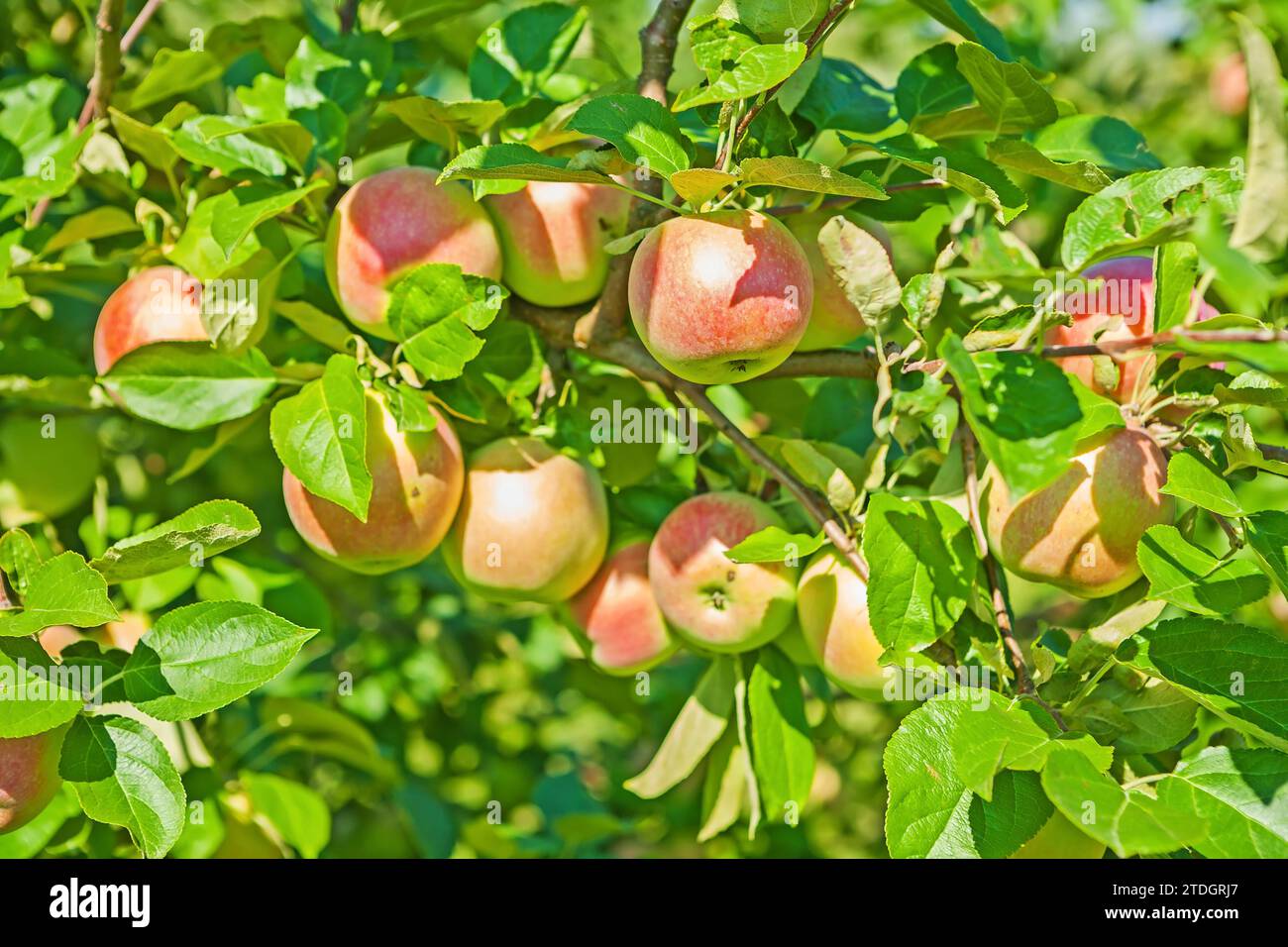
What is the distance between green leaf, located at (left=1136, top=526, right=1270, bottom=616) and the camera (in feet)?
3.19

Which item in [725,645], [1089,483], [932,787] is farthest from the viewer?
[725,645]

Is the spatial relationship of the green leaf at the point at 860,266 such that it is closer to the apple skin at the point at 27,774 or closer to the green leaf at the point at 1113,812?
the green leaf at the point at 1113,812

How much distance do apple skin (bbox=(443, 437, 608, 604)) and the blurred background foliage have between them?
0.10m

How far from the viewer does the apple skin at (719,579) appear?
1.28 metres

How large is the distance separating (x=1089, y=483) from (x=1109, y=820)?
0.37 metres

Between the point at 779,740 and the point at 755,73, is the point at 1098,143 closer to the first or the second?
the point at 755,73

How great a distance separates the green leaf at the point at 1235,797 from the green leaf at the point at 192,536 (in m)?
0.85

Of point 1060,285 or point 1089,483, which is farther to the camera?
point 1089,483

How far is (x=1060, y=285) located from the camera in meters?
0.95

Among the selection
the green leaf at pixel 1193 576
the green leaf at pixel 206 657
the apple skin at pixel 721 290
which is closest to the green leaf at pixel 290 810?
the green leaf at pixel 206 657

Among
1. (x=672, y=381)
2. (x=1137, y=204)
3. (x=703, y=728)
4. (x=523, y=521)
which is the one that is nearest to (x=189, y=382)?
(x=523, y=521)

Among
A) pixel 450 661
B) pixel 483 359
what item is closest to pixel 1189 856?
pixel 483 359

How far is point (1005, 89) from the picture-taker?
1.16 meters
